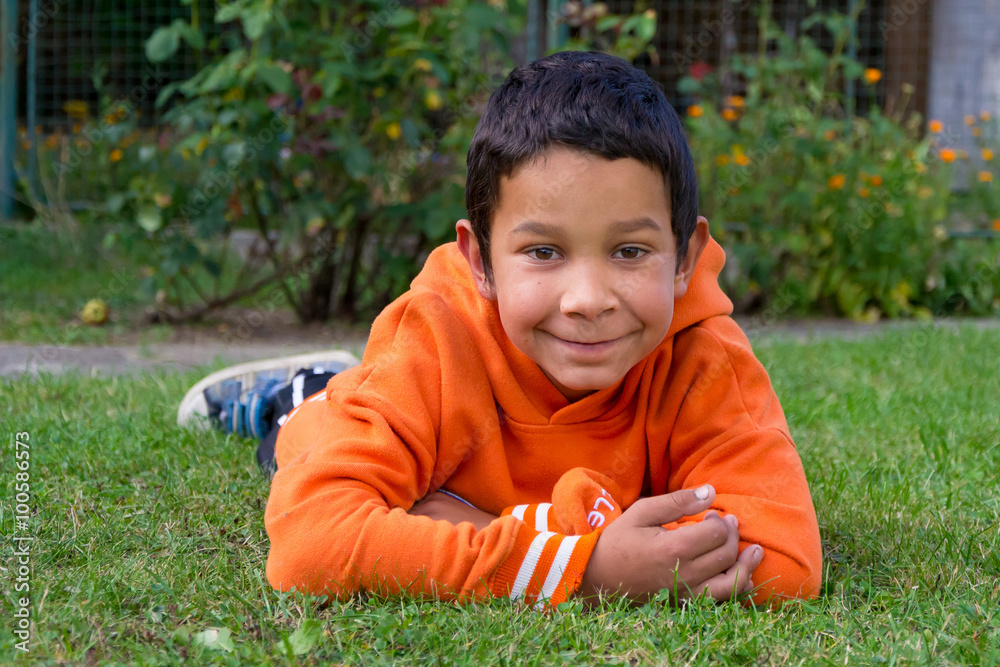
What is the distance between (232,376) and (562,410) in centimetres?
143

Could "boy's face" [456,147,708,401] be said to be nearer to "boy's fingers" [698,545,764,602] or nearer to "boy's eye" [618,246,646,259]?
"boy's eye" [618,246,646,259]

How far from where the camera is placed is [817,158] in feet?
17.3

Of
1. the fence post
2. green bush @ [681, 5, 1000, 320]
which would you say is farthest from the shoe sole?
the fence post

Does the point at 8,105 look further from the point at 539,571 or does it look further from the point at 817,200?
the point at 539,571

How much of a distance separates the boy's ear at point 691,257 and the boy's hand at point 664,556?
→ 0.40m

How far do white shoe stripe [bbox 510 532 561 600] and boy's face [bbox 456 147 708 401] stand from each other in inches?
11.4

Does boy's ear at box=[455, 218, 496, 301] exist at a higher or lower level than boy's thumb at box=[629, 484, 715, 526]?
higher

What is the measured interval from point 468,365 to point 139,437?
3.98 feet

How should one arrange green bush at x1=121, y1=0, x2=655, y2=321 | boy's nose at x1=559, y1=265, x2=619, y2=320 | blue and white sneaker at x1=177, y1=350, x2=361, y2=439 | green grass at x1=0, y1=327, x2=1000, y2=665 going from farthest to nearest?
green bush at x1=121, y1=0, x2=655, y2=321 < blue and white sneaker at x1=177, y1=350, x2=361, y2=439 < boy's nose at x1=559, y1=265, x2=619, y2=320 < green grass at x1=0, y1=327, x2=1000, y2=665

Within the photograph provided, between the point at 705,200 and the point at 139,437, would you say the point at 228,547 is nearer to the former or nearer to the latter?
the point at 139,437

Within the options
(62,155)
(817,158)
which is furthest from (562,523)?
(62,155)

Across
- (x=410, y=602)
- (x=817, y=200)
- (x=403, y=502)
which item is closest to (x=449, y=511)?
(x=403, y=502)

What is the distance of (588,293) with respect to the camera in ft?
5.44

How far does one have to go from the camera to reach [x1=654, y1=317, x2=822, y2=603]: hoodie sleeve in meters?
1.75
